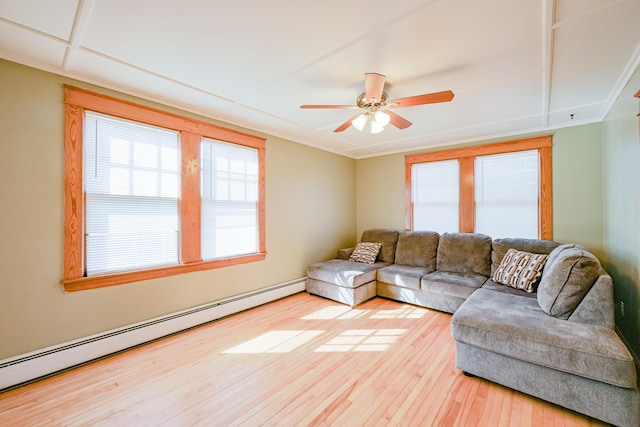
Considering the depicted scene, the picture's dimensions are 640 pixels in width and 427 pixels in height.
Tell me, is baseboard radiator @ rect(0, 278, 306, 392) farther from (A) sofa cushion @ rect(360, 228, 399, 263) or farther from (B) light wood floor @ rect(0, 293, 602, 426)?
(A) sofa cushion @ rect(360, 228, 399, 263)

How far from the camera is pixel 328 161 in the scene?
4.99m

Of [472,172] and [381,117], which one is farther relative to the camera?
[472,172]

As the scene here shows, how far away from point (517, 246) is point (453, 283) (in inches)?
40.8

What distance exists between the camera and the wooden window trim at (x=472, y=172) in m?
3.65

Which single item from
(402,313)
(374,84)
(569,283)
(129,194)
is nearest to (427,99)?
(374,84)

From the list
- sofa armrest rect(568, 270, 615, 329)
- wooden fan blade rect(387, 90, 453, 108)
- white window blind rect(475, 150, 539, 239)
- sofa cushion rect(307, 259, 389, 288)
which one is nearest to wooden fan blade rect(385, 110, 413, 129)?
wooden fan blade rect(387, 90, 453, 108)

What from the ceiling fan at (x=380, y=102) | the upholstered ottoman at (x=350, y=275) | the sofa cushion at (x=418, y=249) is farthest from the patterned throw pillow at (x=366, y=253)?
the ceiling fan at (x=380, y=102)

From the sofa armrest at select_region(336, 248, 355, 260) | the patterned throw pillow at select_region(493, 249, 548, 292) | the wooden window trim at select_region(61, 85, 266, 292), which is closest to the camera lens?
the wooden window trim at select_region(61, 85, 266, 292)

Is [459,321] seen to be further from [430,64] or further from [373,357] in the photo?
[430,64]

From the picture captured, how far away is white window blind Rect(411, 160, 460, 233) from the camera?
4457 millimetres

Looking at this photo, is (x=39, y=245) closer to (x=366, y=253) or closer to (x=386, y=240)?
(x=366, y=253)

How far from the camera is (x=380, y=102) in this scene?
2473 mm

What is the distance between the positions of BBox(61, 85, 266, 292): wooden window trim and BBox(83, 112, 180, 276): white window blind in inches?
2.6

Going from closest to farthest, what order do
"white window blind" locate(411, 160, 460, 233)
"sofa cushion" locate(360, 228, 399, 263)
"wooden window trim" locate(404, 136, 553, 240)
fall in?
"wooden window trim" locate(404, 136, 553, 240) → "white window blind" locate(411, 160, 460, 233) → "sofa cushion" locate(360, 228, 399, 263)
